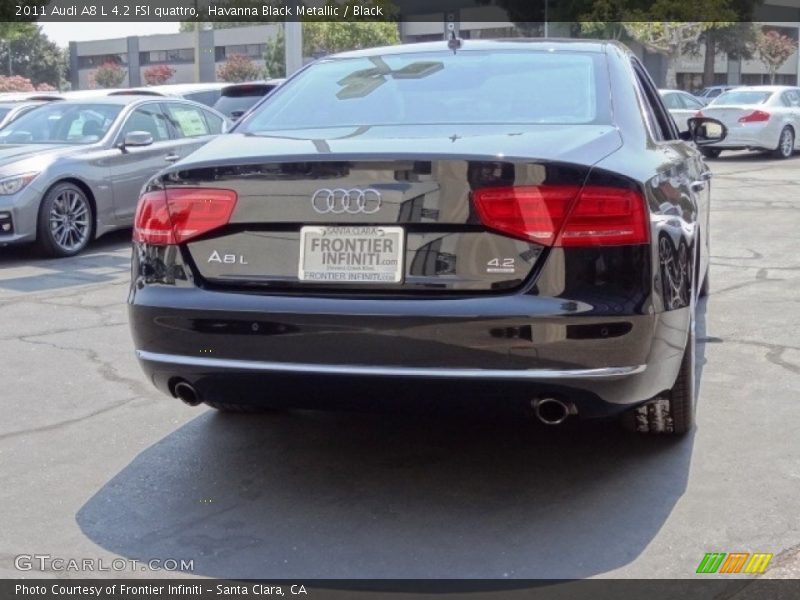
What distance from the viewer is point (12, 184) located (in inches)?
387

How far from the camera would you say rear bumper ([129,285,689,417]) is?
3.62 metres

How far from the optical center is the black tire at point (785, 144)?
22389 mm

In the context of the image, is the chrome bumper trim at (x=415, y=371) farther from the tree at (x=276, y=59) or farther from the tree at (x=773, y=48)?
the tree at (x=276, y=59)

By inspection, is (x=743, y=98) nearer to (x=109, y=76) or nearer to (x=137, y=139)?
(x=137, y=139)

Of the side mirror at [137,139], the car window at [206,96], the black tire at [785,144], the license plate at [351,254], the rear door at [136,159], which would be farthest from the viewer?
the black tire at [785,144]

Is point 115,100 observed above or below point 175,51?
below

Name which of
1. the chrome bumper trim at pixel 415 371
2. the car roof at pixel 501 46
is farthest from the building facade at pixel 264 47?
the chrome bumper trim at pixel 415 371

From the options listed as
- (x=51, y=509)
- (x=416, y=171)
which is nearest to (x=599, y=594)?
(x=416, y=171)

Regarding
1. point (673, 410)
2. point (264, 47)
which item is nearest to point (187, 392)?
point (673, 410)

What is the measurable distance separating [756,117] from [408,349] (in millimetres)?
19786

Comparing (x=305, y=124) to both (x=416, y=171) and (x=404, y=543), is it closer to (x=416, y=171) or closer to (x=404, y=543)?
(x=416, y=171)

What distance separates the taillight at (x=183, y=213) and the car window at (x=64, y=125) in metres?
7.09

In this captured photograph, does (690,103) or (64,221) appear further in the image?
(690,103)

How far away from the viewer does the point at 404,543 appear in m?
3.68
